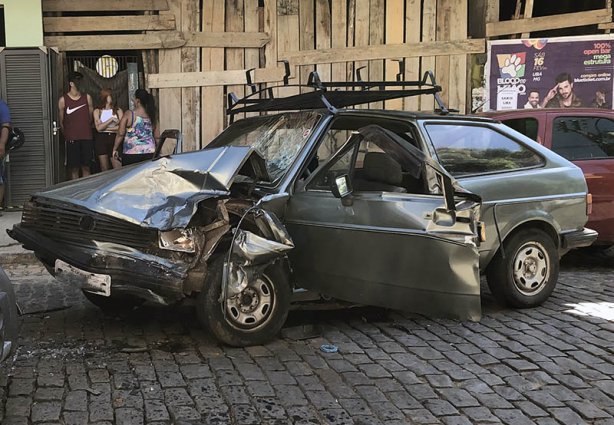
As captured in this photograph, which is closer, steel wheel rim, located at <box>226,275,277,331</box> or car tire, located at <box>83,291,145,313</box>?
steel wheel rim, located at <box>226,275,277,331</box>

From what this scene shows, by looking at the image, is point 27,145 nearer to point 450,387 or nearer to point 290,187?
point 290,187

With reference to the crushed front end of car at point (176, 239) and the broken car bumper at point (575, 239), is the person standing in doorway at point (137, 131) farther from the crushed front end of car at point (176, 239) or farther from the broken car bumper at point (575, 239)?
the broken car bumper at point (575, 239)

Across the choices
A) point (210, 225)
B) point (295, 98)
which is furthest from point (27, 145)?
point (210, 225)

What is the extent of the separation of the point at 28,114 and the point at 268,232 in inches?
255

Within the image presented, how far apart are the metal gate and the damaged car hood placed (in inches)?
204

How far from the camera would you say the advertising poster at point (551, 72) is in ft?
31.7

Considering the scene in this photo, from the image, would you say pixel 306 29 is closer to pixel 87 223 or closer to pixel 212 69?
pixel 212 69

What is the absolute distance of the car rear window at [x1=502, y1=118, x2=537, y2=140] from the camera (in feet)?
23.2

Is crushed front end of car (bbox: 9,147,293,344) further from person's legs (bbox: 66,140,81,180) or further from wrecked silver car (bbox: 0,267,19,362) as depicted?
person's legs (bbox: 66,140,81,180)

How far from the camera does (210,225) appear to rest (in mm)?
4234

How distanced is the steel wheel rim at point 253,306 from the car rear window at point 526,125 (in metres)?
3.97

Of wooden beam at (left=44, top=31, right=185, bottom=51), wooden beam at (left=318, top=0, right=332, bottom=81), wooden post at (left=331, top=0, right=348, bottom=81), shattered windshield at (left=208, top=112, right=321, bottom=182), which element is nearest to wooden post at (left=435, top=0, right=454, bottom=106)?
wooden post at (left=331, top=0, right=348, bottom=81)

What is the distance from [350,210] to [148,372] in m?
1.75

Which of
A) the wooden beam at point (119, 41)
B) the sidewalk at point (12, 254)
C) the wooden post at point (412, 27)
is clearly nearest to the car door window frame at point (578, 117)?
the wooden post at point (412, 27)
